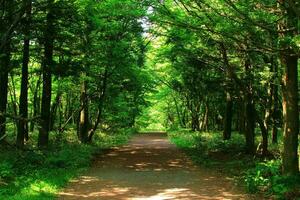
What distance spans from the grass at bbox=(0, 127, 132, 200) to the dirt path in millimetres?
419

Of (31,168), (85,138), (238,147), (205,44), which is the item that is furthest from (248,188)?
(85,138)

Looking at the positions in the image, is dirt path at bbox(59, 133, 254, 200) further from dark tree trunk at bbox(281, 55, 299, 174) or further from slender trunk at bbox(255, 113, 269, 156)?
slender trunk at bbox(255, 113, 269, 156)

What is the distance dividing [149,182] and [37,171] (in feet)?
11.4

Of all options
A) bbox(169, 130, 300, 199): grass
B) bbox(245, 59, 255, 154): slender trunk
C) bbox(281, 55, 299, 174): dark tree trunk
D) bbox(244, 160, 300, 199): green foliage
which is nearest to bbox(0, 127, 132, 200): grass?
bbox(169, 130, 300, 199): grass

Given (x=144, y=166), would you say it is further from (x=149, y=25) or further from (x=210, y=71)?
(x=210, y=71)

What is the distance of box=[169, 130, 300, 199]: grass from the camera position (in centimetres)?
1026

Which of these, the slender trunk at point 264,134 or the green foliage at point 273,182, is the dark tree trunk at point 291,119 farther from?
the slender trunk at point 264,134

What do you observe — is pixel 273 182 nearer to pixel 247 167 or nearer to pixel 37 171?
pixel 247 167

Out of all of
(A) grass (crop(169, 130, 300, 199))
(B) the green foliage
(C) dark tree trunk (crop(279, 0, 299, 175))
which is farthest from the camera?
(C) dark tree trunk (crop(279, 0, 299, 175))

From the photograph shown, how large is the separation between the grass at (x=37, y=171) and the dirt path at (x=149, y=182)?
0.42m

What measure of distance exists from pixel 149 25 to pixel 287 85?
309 inches

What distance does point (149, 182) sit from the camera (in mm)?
12516

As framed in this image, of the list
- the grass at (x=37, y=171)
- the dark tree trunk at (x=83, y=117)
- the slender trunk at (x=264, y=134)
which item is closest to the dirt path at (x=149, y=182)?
the grass at (x=37, y=171)

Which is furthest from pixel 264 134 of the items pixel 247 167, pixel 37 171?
pixel 37 171
